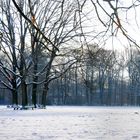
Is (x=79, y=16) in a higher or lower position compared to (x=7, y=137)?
higher

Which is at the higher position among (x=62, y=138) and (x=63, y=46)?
(x=63, y=46)

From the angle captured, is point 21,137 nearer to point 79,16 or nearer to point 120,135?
point 120,135

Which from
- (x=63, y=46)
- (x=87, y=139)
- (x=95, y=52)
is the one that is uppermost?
(x=63, y=46)

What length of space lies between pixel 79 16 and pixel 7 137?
8.68 m

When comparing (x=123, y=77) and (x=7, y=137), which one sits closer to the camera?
(x=7, y=137)

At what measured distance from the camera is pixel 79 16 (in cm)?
557

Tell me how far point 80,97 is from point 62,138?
3421 inches

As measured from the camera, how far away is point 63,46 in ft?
129

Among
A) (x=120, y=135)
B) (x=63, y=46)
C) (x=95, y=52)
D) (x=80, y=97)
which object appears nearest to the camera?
(x=95, y=52)

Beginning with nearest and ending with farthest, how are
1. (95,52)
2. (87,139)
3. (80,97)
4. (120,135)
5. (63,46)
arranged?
(95,52) < (87,139) < (120,135) < (63,46) < (80,97)

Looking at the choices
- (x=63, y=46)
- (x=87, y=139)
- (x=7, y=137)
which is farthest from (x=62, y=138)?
(x=63, y=46)

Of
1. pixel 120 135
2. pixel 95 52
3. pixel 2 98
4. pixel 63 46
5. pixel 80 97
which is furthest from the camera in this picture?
pixel 80 97

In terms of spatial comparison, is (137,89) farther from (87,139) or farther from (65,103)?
(87,139)

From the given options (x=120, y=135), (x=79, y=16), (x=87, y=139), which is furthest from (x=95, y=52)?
(x=120, y=135)
